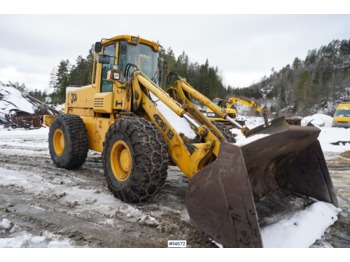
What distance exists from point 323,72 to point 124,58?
1035 cm

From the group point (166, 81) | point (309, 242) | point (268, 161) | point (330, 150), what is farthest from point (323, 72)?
point (309, 242)

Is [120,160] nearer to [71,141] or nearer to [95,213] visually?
[95,213]

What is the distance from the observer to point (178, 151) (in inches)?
137

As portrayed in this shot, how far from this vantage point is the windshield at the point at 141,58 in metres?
4.73

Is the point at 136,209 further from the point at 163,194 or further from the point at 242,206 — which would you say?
the point at 242,206

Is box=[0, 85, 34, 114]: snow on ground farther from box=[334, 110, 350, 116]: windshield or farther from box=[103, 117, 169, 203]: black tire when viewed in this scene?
box=[334, 110, 350, 116]: windshield

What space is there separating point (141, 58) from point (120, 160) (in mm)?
1962

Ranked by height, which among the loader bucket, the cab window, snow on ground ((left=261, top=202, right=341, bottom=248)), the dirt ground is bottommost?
the dirt ground

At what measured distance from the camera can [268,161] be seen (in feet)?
10.9

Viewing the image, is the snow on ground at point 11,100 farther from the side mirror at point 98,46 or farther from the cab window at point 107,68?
the side mirror at point 98,46

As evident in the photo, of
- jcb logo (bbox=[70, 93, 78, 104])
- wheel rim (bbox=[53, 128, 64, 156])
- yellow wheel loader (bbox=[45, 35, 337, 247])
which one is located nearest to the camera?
yellow wheel loader (bbox=[45, 35, 337, 247])

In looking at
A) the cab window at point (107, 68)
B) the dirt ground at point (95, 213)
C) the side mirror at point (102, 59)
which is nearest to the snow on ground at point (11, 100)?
the dirt ground at point (95, 213)

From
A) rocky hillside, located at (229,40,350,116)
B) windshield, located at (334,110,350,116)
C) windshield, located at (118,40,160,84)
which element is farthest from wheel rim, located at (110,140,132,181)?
windshield, located at (334,110,350,116)

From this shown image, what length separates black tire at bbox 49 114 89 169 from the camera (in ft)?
16.6
